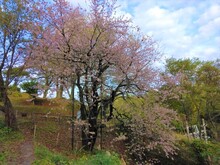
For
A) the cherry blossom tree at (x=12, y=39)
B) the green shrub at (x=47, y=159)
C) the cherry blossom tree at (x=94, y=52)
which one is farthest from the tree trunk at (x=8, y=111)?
the green shrub at (x=47, y=159)

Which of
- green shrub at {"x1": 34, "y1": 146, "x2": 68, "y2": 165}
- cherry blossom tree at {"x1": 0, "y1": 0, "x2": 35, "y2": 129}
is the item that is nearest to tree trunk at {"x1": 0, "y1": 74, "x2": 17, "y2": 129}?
cherry blossom tree at {"x1": 0, "y1": 0, "x2": 35, "y2": 129}

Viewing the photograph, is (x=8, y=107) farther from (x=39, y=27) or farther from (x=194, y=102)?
(x=194, y=102)

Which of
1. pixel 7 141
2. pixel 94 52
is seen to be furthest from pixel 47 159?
pixel 94 52

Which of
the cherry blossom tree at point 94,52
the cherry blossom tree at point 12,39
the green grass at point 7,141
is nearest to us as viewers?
the green grass at point 7,141

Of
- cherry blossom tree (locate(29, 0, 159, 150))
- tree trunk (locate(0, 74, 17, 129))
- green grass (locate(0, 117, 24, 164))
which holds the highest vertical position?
cherry blossom tree (locate(29, 0, 159, 150))

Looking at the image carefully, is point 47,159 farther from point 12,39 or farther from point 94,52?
point 12,39

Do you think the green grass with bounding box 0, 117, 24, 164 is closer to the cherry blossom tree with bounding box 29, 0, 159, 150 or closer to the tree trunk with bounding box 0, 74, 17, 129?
the tree trunk with bounding box 0, 74, 17, 129

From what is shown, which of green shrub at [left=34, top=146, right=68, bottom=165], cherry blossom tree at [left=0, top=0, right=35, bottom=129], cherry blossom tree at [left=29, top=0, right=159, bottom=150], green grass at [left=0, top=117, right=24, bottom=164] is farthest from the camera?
cherry blossom tree at [left=0, top=0, right=35, bottom=129]

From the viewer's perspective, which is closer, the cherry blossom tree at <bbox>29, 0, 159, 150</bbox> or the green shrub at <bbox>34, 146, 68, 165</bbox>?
the green shrub at <bbox>34, 146, 68, 165</bbox>

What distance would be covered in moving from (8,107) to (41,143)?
2587mm

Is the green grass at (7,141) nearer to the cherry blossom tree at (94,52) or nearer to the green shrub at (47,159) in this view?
the green shrub at (47,159)

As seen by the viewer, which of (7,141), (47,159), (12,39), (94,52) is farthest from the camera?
(12,39)

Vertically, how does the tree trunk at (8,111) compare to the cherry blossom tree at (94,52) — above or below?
below

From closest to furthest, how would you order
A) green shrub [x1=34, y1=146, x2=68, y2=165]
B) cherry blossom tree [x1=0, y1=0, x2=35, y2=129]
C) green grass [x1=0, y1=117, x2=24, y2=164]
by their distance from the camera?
green shrub [x1=34, y1=146, x2=68, y2=165] < green grass [x1=0, y1=117, x2=24, y2=164] < cherry blossom tree [x1=0, y1=0, x2=35, y2=129]
